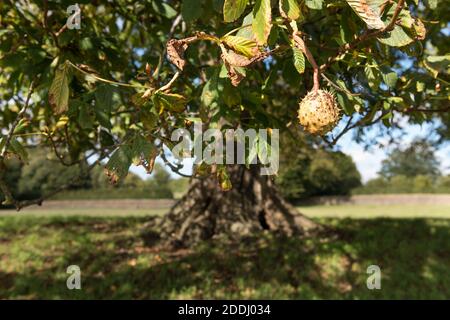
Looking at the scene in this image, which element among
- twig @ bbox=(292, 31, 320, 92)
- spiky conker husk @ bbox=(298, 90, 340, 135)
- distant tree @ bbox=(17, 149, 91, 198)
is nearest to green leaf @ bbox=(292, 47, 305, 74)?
twig @ bbox=(292, 31, 320, 92)

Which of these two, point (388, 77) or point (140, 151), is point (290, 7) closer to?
point (140, 151)

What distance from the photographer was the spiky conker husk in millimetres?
1733

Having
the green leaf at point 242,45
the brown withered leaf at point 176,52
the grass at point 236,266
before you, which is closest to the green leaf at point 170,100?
the brown withered leaf at point 176,52

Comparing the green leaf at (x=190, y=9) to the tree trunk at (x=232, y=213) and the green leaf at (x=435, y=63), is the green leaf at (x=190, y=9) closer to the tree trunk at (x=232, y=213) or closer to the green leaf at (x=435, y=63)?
the green leaf at (x=435, y=63)

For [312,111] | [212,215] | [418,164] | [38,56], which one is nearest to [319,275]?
[212,215]

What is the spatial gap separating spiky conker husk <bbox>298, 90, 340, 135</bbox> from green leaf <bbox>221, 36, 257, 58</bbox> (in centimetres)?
28

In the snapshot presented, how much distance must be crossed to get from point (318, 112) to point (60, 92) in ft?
A: 4.51

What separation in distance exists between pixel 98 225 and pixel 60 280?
17.8 feet

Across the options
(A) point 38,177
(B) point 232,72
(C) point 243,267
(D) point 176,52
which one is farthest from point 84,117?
(A) point 38,177

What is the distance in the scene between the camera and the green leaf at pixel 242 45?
5.49ft

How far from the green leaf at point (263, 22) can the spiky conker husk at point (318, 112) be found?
0.94 ft

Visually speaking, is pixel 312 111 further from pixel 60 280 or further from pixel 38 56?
pixel 60 280

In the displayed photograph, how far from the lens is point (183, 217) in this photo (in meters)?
11.3

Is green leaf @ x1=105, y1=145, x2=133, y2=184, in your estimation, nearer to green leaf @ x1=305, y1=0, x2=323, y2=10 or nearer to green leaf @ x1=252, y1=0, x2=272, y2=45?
green leaf @ x1=252, y1=0, x2=272, y2=45
